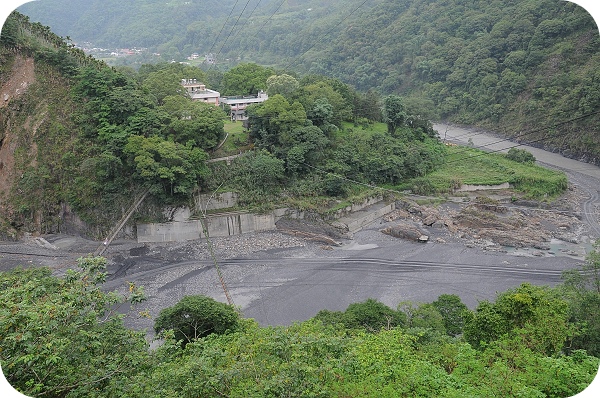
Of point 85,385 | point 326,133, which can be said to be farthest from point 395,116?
point 85,385

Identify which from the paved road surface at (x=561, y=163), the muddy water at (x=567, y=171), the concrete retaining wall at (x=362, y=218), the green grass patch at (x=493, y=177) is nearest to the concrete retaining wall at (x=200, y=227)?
the concrete retaining wall at (x=362, y=218)

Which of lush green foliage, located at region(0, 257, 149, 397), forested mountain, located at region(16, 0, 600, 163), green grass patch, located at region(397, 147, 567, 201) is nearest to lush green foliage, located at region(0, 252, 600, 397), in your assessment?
lush green foliage, located at region(0, 257, 149, 397)

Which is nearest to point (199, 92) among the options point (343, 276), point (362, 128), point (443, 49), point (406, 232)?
point (362, 128)

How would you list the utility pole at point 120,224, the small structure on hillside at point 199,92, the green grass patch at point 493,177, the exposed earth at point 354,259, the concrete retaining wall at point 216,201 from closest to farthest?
the exposed earth at point 354,259 → the utility pole at point 120,224 → the concrete retaining wall at point 216,201 → the green grass patch at point 493,177 → the small structure on hillside at point 199,92

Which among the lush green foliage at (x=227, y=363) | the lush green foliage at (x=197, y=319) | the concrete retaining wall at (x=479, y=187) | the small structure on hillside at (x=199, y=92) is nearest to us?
the lush green foliage at (x=227, y=363)

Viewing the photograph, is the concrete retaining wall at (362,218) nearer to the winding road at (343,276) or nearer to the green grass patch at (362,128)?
the winding road at (343,276)
